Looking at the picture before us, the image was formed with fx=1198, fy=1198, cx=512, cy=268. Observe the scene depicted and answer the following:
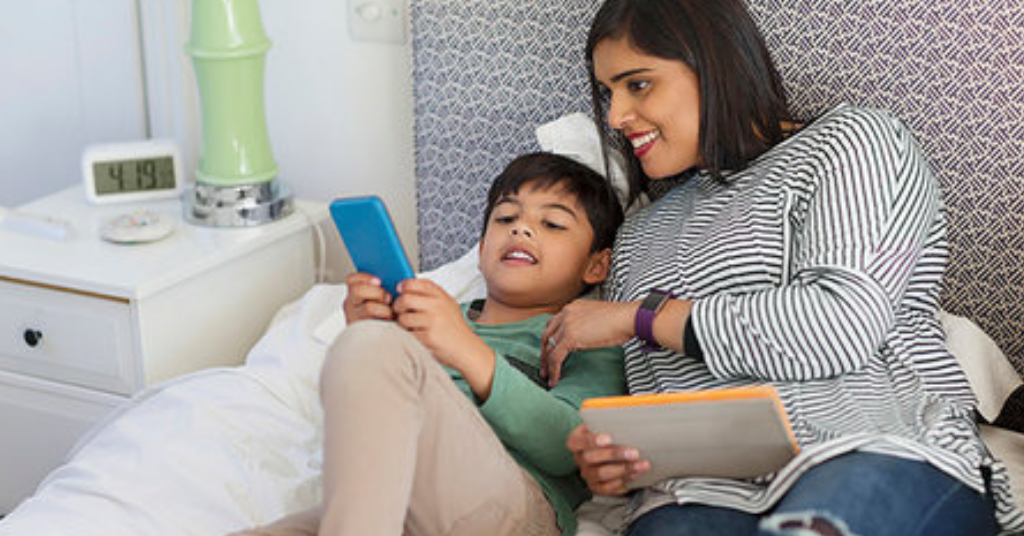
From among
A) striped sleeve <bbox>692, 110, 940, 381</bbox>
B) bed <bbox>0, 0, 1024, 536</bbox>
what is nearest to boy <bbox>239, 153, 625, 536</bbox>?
bed <bbox>0, 0, 1024, 536</bbox>

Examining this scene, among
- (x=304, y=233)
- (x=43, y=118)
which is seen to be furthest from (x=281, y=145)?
(x=43, y=118)

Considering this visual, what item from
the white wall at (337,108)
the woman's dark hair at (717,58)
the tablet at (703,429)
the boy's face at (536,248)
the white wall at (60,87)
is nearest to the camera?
the tablet at (703,429)

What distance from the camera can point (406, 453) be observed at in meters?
1.11

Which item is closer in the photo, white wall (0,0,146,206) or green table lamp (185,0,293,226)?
green table lamp (185,0,293,226)

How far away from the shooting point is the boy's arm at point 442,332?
50.5 inches

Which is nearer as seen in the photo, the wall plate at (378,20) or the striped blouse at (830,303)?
the striped blouse at (830,303)

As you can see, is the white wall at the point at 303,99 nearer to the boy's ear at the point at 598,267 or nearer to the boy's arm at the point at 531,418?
the boy's ear at the point at 598,267

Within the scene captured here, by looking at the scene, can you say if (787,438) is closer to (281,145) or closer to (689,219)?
(689,219)

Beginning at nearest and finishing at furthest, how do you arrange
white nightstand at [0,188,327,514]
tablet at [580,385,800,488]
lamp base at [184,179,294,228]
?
tablet at [580,385,800,488] → white nightstand at [0,188,327,514] → lamp base at [184,179,294,228]

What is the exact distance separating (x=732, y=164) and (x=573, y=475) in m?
0.44

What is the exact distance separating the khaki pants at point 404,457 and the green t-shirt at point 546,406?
5 cm

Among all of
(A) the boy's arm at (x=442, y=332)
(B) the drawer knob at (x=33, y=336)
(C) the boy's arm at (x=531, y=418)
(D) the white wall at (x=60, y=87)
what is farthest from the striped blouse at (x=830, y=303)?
(D) the white wall at (x=60, y=87)

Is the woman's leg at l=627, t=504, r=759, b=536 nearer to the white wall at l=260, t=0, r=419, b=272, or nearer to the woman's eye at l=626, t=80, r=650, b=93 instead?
the woman's eye at l=626, t=80, r=650, b=93

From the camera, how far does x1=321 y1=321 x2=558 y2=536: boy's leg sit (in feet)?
3.56
